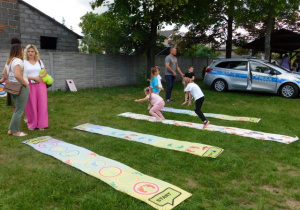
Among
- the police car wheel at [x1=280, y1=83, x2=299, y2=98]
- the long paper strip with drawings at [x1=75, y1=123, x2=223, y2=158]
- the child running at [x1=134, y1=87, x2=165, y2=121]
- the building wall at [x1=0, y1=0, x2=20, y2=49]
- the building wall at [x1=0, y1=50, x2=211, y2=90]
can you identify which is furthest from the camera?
the building wall at [x1=0, y1=0, x2=20, y2=49]

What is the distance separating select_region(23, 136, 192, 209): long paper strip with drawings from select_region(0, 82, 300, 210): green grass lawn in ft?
0.32

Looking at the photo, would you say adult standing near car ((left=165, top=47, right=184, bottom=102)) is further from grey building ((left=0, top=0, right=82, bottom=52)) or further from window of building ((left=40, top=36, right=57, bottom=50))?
window of building ((left=40, top=36, right=57, bottom=50))

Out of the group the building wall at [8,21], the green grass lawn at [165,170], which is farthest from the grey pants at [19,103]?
the building wall at [8,21]

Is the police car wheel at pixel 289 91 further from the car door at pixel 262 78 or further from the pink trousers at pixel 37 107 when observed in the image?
the pink trousers at pixel 37 107

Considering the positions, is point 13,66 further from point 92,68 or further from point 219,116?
point 92,68

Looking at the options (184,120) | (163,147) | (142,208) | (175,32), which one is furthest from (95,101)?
(175,32)

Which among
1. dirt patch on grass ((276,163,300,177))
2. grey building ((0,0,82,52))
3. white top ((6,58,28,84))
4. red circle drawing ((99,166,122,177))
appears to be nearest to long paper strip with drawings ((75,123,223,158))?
dirt patch on grass ((276,163,300,177))

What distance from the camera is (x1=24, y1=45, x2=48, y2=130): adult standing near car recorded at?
536 centimetres

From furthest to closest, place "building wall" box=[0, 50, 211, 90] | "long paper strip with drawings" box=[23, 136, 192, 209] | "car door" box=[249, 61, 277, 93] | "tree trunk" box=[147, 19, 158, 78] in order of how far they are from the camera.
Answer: "tree trunk" box=[147, 19, 158, 78], "building wall" box=[0, 50, 211, 90], "car door" box=[249, 61, 277, 93], "long paper strip with drawings" box=[23, 136, 192, 209]

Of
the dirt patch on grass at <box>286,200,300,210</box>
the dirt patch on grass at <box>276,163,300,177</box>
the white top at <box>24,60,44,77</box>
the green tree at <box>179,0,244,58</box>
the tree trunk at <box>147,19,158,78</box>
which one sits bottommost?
the dirt patch on grass at <box>286,200,300,210</box>

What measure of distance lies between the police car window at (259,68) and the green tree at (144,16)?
4.02 metres

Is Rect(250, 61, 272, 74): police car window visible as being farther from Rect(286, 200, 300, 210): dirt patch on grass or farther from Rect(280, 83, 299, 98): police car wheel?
Rect(286, 200, 300, 210): dirt patch on grass

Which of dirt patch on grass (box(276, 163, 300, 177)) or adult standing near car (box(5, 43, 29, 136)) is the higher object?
adult standing near car (box(5, 43, 29, 136))

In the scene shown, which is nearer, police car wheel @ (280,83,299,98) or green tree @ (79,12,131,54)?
police car wheel @ (280,83,299,98)
